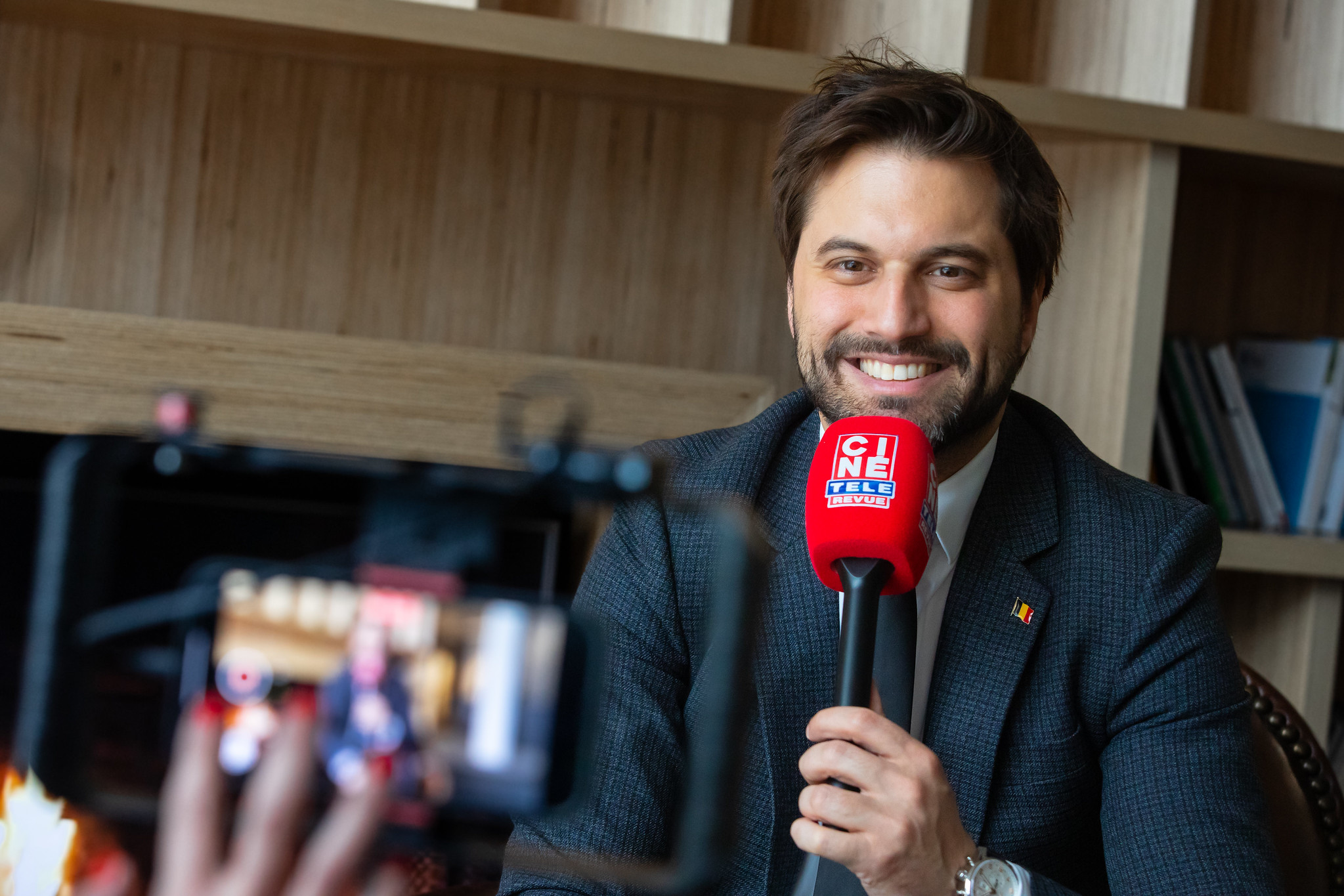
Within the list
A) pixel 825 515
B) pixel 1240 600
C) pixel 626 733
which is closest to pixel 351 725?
pixel 825 515

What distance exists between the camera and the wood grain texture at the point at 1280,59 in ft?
5.67

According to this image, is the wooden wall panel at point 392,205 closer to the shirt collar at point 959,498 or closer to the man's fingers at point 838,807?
the shirt collar at point 959,498

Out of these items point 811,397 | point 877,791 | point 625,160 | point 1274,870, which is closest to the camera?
point 877,791

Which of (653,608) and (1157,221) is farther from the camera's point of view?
(1157,221)

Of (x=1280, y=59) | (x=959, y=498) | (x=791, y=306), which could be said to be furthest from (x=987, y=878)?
(x=1280, y=59)

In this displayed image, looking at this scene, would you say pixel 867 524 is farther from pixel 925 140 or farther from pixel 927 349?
pixel 925 140

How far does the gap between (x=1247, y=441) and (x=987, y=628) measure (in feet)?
3.11

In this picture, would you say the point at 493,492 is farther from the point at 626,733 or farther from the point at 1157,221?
→ the point at 1157,221

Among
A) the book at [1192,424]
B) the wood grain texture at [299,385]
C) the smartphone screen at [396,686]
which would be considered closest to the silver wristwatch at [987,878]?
the smartphone screen at [396,686]

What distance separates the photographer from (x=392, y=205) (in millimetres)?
1779

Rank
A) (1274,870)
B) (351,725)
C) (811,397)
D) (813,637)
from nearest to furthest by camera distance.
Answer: (351,725) → (1274,870) → (813,637) → (811,397)

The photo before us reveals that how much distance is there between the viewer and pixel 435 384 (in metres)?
1.52

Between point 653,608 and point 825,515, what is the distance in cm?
32

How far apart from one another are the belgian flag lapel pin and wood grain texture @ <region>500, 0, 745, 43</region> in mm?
832
